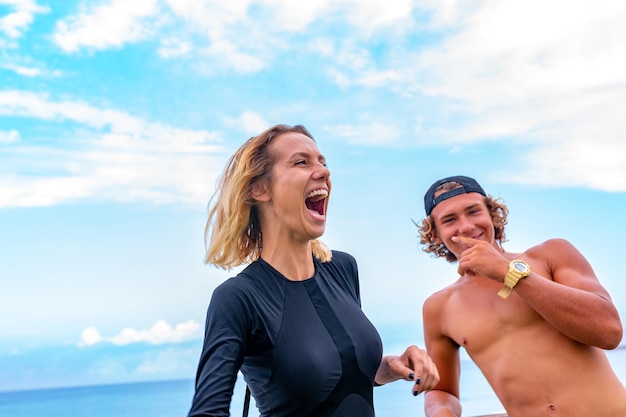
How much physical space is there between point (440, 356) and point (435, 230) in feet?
1.99

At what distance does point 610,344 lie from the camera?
247cm

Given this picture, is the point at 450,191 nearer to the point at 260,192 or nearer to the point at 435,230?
the point at 435,230

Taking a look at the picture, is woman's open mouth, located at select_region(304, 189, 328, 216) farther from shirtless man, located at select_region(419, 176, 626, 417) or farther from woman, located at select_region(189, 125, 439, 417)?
shirtless man, located at select_region(419, 176, 626, 417)

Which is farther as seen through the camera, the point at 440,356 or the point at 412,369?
the point at 440,356

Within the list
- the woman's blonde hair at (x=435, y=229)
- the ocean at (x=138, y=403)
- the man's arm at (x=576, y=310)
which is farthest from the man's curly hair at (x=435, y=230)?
the ocean at (x=138, y=403)

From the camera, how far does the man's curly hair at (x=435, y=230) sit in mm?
3127

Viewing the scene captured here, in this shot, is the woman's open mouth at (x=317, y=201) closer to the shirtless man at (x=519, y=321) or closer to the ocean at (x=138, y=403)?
the shirtless man at (x=519, y=321)

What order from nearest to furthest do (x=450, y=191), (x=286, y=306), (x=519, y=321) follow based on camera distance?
(x=286, y=306), (x=519, y=321), (x=450, y=191)

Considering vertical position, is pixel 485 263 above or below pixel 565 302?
above

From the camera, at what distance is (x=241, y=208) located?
2.28 m

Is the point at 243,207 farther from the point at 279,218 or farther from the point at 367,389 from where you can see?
the point at 367,389

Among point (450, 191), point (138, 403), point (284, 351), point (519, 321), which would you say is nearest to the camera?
point (284, 351)

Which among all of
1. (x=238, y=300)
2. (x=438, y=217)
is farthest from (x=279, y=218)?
(x=438, y=217)

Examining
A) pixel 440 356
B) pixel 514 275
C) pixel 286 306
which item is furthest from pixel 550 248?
pixel 286 306
